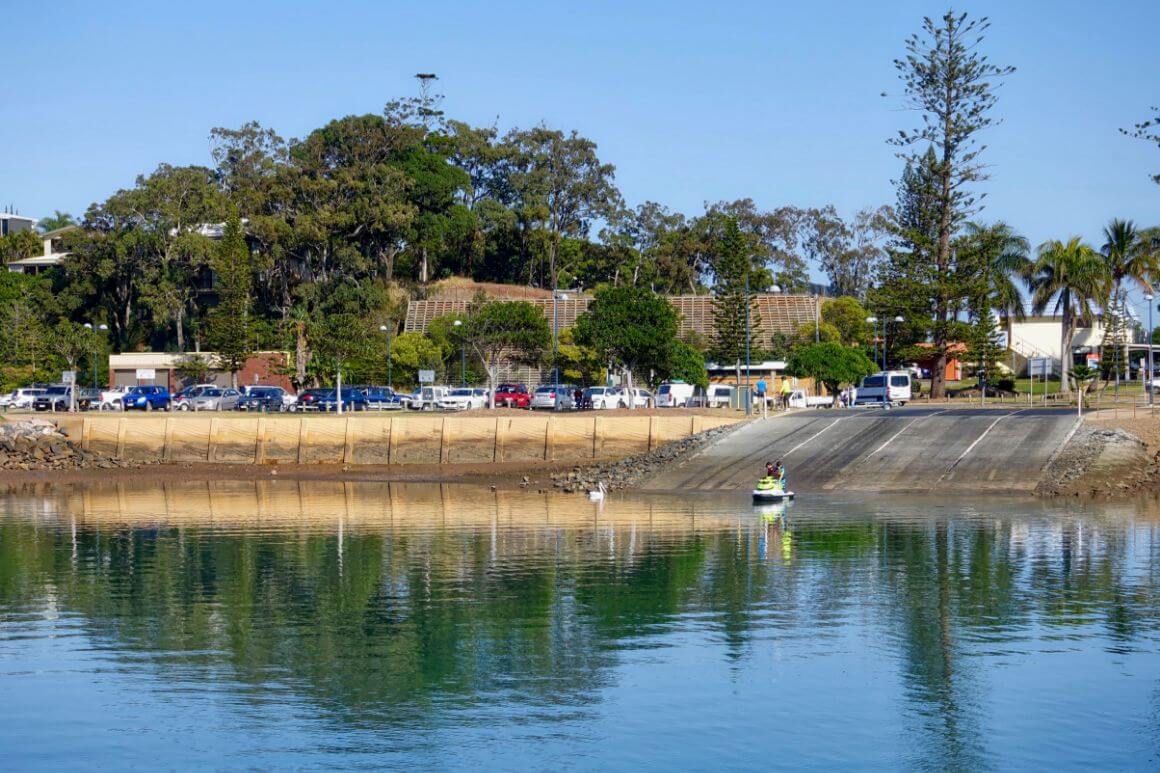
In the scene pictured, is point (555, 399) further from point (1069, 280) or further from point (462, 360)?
point (1069, 280)

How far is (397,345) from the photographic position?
104938 millimetres

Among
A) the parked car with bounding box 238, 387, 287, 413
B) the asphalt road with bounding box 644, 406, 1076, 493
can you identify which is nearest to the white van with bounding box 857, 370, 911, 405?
the asphalt road with bounding box 644, 406, 1076, 493

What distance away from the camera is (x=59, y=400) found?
91375 mm

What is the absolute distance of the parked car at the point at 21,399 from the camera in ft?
297

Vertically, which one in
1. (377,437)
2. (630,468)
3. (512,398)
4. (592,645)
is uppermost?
(512,398)

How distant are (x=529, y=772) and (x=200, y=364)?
8939 centimetres

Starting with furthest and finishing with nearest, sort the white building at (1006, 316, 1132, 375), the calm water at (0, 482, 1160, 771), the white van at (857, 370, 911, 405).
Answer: the white building at (1006, 316, 1132, 375) < the white van at (857, 370, 911, 405) < the calm water at (0, 482, 1160, 771)

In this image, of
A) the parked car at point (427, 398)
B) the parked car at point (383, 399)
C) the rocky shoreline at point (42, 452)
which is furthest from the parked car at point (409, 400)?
the rocky shoreline at point (42, 452)

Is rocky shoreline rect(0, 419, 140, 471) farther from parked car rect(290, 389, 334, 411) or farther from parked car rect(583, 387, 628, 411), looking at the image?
parked car rect(583, 387, 628, 411)

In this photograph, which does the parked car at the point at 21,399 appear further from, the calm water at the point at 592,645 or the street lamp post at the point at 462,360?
the calm water at the point at 592,645

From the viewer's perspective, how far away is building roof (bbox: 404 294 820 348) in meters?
115

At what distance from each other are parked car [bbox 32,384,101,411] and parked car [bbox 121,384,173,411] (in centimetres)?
350

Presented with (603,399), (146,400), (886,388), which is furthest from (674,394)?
(146,400)

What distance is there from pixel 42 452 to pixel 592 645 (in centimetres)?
4965
